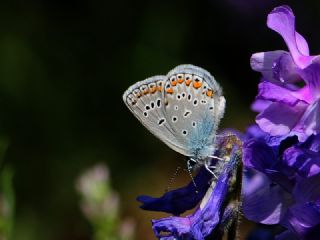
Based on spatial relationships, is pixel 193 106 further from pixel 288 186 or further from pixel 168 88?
pixel 288 186

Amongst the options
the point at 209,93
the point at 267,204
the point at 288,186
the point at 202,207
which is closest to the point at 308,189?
the point at 288,186

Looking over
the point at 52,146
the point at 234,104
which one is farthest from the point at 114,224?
the point at 234,104

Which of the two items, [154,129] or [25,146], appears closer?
[154,129]

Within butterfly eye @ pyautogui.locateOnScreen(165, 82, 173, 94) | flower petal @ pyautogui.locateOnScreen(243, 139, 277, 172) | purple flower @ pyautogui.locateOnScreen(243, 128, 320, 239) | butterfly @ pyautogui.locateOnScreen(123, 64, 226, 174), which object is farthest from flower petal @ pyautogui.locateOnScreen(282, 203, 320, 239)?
butterfly eye @ pyautogui.locateOnScreen(165, 82, 173, 94)

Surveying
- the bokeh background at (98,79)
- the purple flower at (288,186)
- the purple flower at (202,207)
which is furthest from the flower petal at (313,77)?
the bokeh background at (98,79)

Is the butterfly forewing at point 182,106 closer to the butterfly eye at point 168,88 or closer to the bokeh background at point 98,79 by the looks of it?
the butterfly eye at point 168,88

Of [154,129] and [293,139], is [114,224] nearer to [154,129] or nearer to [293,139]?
[154,129]

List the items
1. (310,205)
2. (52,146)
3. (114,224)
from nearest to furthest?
(310,205) → (114,224) → (52,146)
